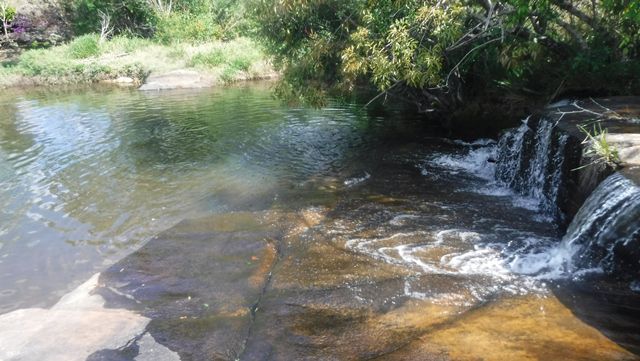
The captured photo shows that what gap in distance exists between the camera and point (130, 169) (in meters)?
10.5

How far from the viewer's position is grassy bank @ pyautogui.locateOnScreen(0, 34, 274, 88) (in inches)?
1065

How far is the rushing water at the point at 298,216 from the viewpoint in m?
4.77

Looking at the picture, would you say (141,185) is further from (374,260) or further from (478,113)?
(478,113)

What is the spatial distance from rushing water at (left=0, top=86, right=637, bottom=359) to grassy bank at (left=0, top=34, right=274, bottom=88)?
45.3 feet

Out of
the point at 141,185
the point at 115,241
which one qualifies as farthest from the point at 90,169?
the point at 115,241

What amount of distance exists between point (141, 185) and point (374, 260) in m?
5.57

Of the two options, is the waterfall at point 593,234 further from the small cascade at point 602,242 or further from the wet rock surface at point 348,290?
the wet rock surface at point 348,290

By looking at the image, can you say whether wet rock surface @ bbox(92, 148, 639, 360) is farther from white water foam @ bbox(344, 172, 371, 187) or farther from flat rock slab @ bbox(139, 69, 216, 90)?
flat rock slab @ bbox(139, 69, 216, 90)

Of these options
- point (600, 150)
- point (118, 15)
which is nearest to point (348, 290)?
point (600, 150)

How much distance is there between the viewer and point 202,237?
6617 millimetres

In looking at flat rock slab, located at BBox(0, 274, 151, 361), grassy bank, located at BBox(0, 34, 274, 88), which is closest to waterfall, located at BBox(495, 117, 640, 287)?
flat rock slab, located at BBox(0, 274, 151, 361)

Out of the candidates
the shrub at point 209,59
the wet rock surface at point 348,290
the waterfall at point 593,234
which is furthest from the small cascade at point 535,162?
the shrub at point 209,59

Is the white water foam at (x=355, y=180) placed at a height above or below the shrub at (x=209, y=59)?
below

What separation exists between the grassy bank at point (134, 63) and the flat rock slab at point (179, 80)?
538 mm
